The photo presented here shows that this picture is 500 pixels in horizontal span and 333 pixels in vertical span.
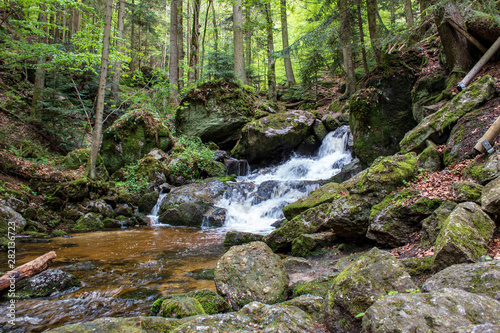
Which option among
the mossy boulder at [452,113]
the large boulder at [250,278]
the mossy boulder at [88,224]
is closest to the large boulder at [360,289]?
the large boulder at [250,278]

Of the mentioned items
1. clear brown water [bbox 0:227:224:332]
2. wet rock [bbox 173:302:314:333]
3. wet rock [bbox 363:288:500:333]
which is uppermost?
wet rock [bbox 363:288:500:333]

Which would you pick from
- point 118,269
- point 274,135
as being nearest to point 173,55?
point 274,135

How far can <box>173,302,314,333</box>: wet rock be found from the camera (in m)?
2.35

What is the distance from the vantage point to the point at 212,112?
54.2ft

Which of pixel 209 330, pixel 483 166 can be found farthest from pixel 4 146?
pixel 483 166

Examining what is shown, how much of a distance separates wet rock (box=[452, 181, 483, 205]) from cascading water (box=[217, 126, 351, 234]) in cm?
555

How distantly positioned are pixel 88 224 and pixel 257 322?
878cm

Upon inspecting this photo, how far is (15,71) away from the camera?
15.3 meters

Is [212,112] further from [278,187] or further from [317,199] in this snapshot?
[317,199]

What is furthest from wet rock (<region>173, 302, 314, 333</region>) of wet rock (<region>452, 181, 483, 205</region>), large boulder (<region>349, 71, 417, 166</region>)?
large boulder (<region>349, 71, 417, 166</region>)

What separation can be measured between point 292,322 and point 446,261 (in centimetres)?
182

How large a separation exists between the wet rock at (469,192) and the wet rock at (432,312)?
8.02 ft

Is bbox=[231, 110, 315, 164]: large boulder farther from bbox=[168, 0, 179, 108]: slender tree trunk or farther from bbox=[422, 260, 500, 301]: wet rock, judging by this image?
bbox=[422, 260, 500, 301]: wet rock

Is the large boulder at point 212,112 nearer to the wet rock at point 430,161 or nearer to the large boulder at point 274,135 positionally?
the large boulder at point 274,135
